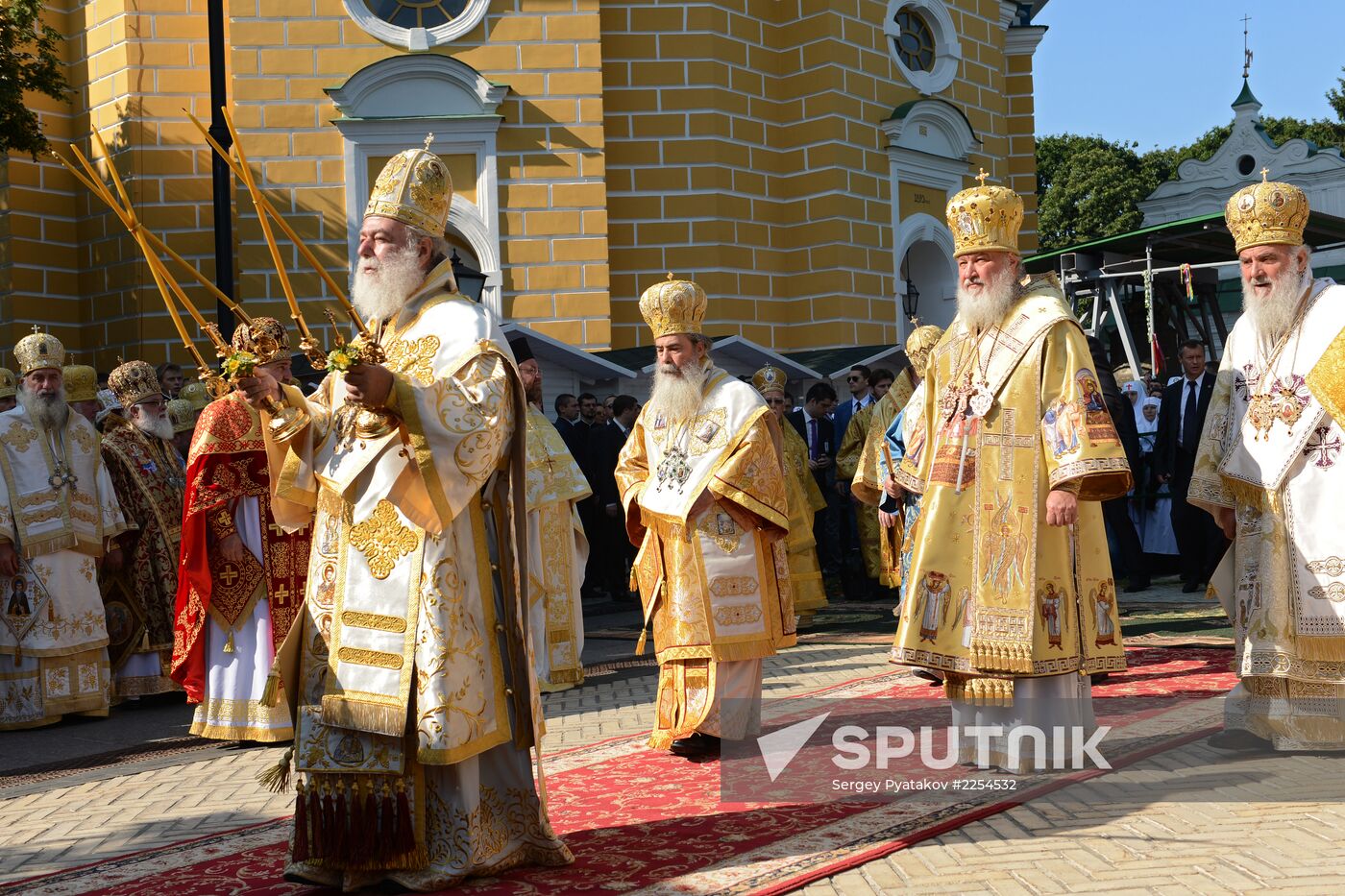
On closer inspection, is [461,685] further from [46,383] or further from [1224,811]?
[46,383]

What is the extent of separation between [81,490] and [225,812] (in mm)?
3761

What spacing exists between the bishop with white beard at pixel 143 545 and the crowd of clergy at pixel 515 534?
0.02 metres

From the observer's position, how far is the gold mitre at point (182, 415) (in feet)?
33.4

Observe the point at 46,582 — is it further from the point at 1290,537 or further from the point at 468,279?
the point at 1290,537

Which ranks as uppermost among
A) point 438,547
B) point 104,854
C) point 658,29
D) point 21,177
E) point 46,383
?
point 658,29

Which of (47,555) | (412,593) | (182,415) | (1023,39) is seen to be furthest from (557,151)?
(412,593)

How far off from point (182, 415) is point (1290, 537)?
7254 millimetres

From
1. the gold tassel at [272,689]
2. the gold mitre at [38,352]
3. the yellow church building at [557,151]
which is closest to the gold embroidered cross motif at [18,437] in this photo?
the gold mitre at [38,352]

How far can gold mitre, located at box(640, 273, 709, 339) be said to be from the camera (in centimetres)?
721

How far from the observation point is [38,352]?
8.96m

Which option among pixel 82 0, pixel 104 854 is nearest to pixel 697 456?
pixel 104 854

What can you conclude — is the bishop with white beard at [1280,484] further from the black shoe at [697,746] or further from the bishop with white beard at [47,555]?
the bishop with white beard at [47,555]

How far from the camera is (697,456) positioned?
23.4ft

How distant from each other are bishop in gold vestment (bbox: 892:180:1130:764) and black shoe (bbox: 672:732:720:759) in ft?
3.76
